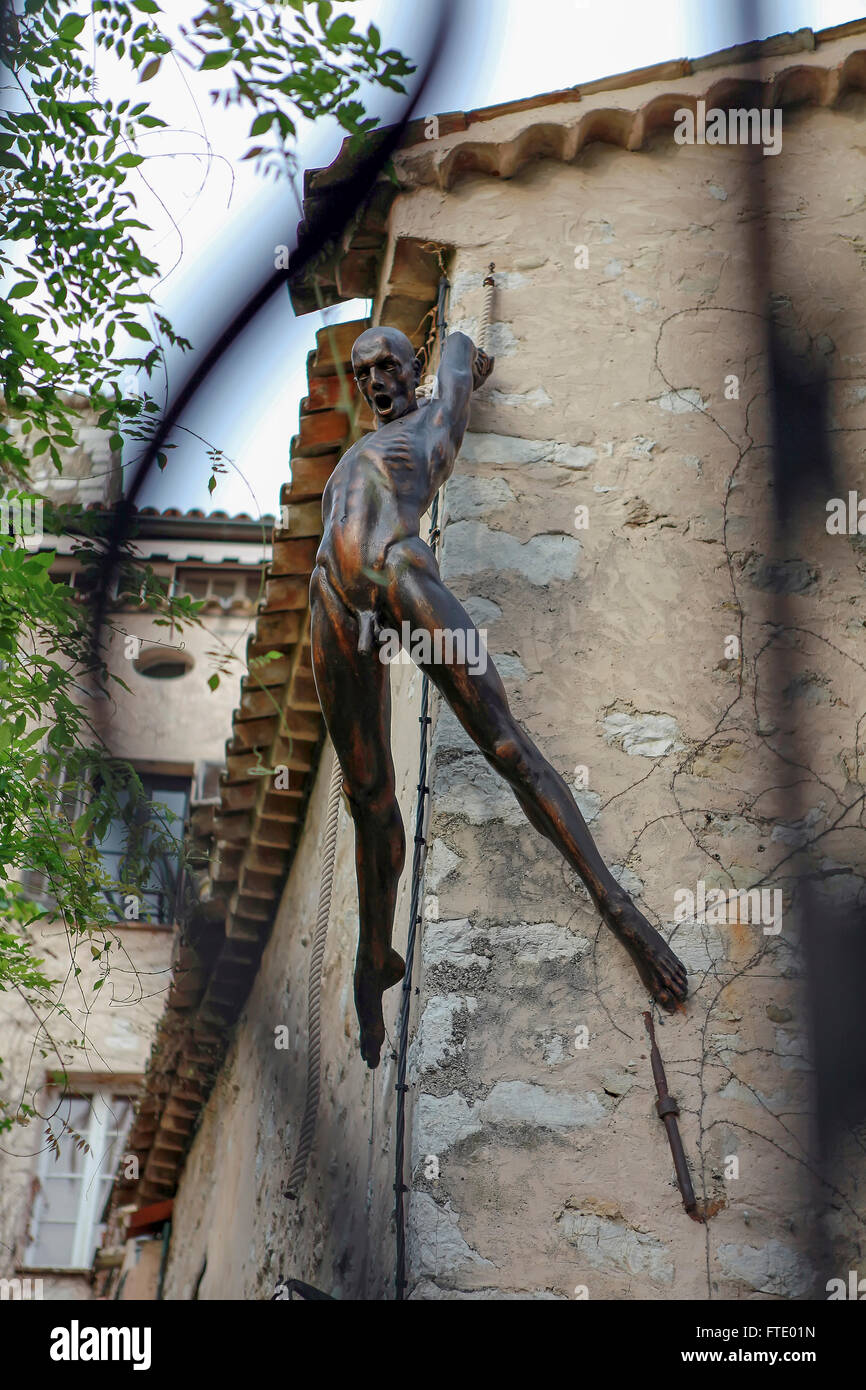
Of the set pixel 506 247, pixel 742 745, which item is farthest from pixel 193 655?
pixel 742 745

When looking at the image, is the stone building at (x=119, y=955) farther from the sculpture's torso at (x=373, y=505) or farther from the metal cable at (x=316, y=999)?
the sculpture's torso at (x=373, y=505)

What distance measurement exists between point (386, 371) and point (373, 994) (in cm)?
174

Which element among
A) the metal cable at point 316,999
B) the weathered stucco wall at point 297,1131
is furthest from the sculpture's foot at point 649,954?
the metal cable at point 316,999

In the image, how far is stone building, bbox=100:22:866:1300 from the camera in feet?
14.0

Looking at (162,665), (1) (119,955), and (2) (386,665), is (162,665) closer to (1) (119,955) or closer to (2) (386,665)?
(1) (119,955)

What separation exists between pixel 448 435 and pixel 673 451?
3.33 ft

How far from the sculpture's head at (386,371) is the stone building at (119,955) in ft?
16.1

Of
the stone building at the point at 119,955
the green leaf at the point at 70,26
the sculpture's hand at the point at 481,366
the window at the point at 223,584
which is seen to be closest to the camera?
the sculpture's hand at the point at 481,366

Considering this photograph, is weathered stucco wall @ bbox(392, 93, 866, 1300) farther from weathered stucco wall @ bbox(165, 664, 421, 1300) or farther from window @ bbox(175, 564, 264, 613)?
window @ bbox(175, 564, 264, 613)

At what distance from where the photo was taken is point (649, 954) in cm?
446

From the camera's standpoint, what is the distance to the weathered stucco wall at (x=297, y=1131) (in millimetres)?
4926

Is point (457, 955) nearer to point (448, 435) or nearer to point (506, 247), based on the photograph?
point (448, 435)

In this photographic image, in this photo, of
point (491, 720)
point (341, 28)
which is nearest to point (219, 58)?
point (341, 28)

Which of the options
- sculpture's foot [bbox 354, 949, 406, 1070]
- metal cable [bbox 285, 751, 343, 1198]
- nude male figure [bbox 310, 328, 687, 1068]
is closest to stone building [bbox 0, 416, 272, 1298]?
metal cable [bbox 285, 751, 343, 1198]
